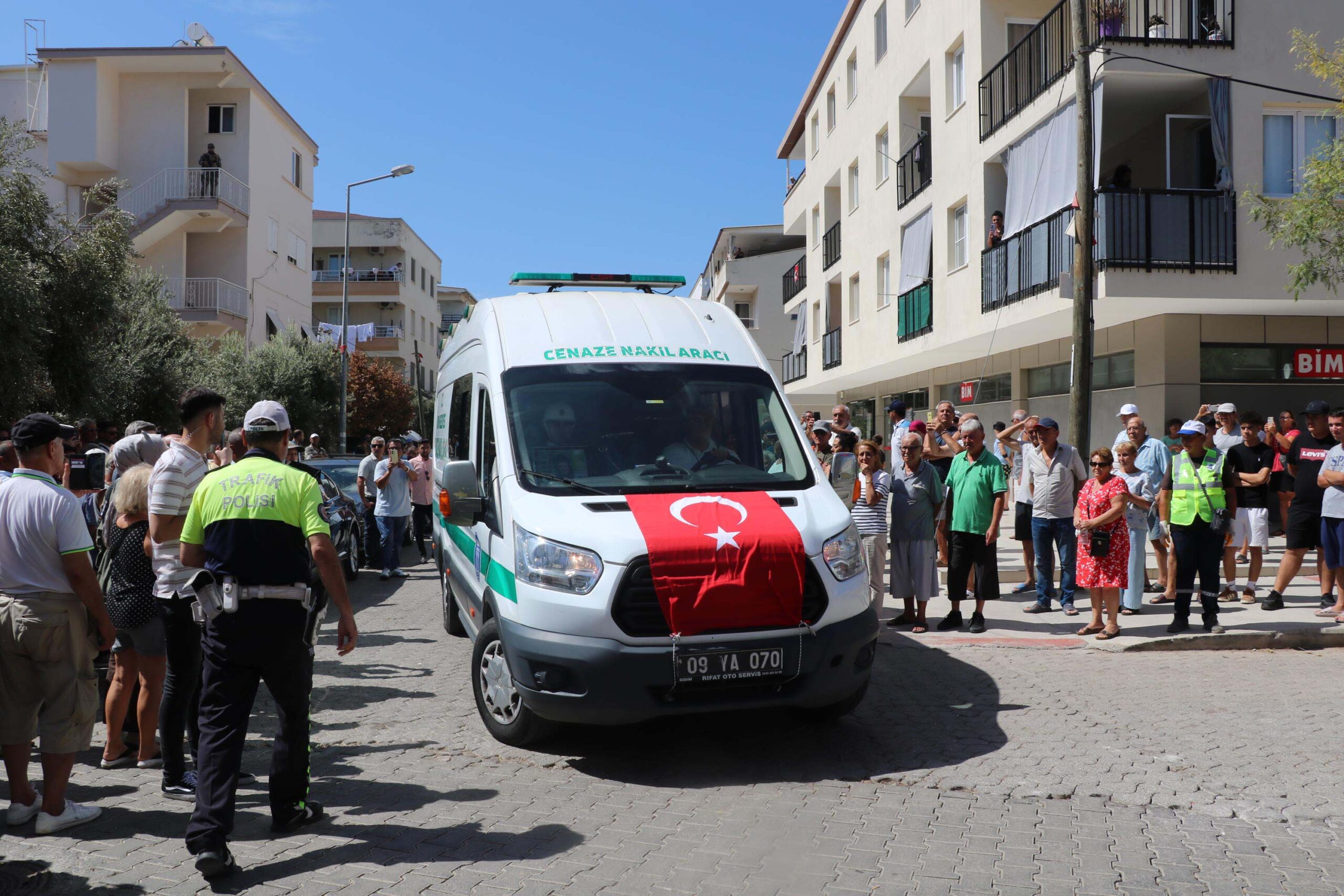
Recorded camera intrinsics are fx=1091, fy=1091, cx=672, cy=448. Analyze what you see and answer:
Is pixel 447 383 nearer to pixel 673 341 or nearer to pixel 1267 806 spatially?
pixel 673 341

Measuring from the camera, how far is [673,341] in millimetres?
7223

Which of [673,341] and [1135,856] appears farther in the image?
[673,341]

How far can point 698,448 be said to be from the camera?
6668mm

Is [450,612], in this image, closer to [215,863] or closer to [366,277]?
[215,863]

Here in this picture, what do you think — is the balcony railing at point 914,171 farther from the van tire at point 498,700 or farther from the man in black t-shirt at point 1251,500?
the van tire at point 498,700

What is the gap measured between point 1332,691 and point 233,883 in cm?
713

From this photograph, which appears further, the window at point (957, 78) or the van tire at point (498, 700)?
the window at point (957, 78)

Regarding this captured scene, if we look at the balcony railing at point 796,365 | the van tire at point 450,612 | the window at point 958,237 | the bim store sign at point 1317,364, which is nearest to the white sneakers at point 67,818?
the van tire at point 450,612

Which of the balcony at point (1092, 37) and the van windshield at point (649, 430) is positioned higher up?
the balcony at point (1092, 37)

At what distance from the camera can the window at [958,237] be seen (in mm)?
22156

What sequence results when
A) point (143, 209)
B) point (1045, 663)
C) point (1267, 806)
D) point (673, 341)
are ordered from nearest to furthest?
point (1267, 806), point (673, 341), point (1045, 663), point (143, 209)

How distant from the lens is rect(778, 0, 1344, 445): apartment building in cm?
1588

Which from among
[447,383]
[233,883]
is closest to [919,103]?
[447,383]

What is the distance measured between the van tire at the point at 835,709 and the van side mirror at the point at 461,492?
7.69 feet
